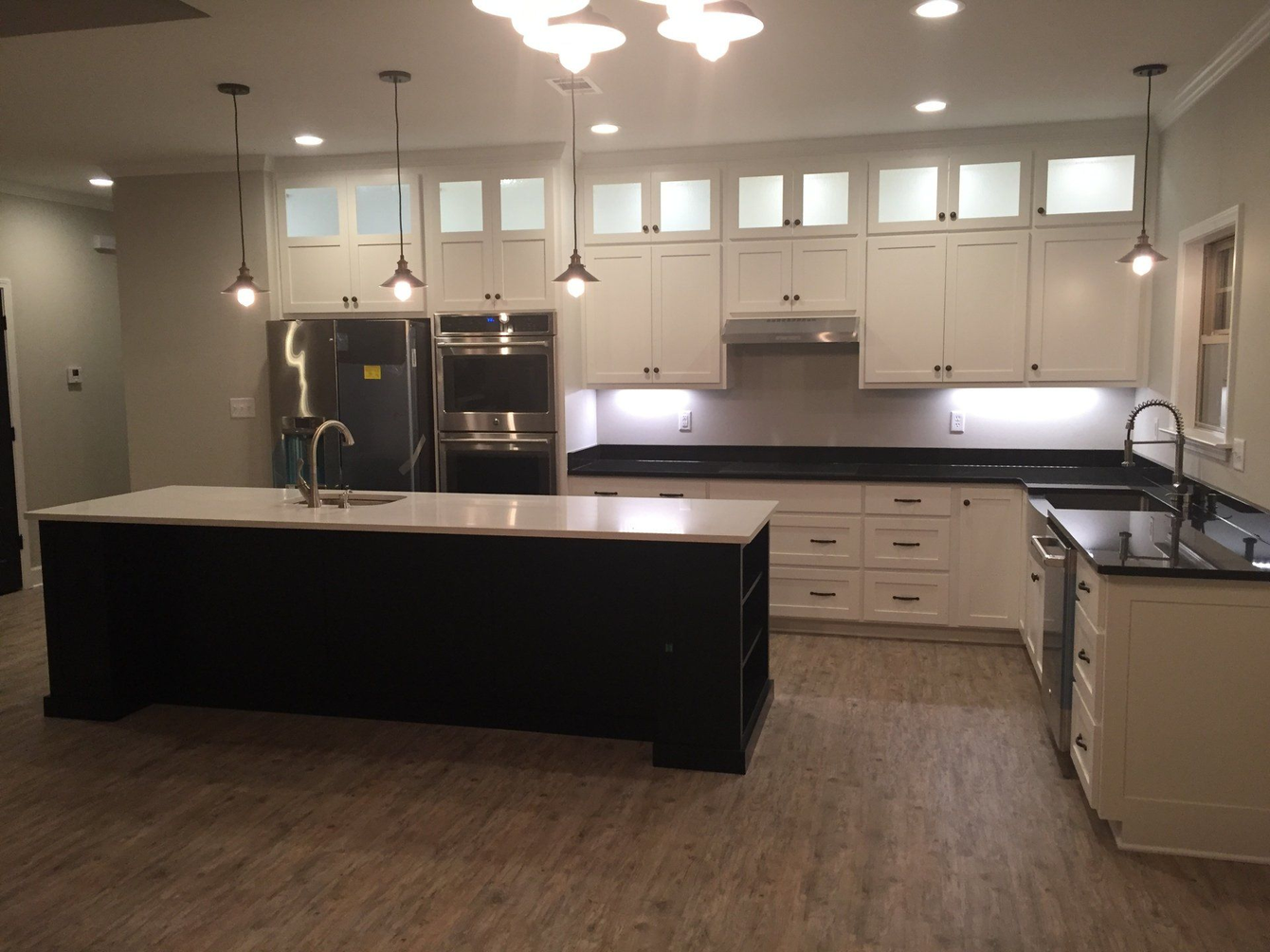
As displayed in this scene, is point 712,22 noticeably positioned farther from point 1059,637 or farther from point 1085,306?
point 1085,306

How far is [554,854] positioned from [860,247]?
339cm

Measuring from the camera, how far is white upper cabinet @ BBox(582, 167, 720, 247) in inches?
204

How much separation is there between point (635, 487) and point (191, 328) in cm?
265

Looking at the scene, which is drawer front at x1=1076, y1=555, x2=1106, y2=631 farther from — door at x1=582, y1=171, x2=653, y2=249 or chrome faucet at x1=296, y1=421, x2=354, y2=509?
door at x1=582, y1=171, x2=653, y2=249

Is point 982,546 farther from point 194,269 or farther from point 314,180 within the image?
point 194,269

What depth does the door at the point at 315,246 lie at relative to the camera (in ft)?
17.8

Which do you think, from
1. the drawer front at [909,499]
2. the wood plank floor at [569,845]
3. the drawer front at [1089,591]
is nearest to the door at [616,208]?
the drawer front at [909,499]

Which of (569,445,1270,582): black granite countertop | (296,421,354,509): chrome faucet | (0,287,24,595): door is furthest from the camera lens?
(0,287,24,595): door

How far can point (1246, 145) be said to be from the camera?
11.5 ft

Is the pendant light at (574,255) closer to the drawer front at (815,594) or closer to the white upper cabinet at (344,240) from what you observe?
the white upper cabinet at (344,240)

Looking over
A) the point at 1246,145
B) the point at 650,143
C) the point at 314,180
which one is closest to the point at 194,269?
the point at 314,180

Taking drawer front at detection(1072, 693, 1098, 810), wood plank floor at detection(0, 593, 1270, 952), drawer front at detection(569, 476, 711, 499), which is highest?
drawer front at detection(569, 476, 711, 499)

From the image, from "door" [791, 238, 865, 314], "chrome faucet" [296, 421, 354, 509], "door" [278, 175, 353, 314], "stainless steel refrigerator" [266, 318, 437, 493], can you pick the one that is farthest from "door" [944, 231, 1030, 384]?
"door" [278, 175, 353, 314]

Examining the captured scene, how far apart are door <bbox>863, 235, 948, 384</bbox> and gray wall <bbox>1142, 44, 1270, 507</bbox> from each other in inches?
43.1
